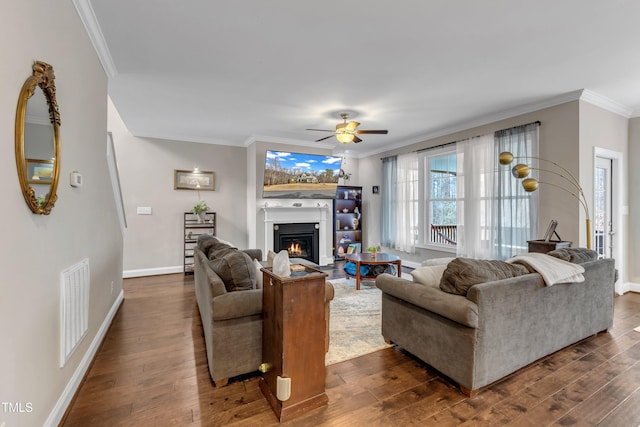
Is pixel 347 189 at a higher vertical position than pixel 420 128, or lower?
lower

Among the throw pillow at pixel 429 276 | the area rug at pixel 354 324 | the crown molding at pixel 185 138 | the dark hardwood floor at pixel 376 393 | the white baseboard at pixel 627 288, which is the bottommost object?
the dark hardwood floor at pixel 376 393

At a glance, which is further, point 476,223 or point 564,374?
point 476,223

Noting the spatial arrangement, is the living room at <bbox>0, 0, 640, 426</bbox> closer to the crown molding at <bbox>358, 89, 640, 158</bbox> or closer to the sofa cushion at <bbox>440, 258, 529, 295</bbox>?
the crown molding at <bbox>358, 89, 640, 158</bbox>

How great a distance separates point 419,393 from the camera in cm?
202

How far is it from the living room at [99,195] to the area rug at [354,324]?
74.6 inches

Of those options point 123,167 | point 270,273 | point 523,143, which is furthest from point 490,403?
point 123,167

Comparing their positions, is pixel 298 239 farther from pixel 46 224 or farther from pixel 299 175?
pixel 46 224

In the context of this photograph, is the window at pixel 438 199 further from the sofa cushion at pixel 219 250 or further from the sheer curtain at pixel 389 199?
the sofa cushion at pixel 219 250

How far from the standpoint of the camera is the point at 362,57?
2758mm

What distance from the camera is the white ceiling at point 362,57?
213 centimetres

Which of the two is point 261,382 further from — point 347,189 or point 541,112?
point 347,189

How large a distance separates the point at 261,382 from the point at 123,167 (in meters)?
4.88

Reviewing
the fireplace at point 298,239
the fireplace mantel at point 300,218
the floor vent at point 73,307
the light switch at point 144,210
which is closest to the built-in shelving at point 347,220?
the fireplace mantel at point 300,218

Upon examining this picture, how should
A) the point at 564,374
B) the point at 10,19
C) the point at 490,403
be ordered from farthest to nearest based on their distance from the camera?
1. the point at 564,374
2. the point at 490,403
3. the point at 10,19
